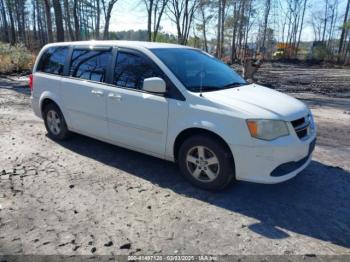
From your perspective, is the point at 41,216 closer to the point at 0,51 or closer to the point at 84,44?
the point at 84,44

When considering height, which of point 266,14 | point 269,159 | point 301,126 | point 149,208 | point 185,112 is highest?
point 266,14

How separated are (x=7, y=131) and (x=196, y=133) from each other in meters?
4.60

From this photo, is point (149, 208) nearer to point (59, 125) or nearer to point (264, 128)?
point (264, 128)

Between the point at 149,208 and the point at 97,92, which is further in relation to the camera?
the point at 97,92

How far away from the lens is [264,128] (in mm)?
3490

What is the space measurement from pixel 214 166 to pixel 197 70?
1463 millimetres

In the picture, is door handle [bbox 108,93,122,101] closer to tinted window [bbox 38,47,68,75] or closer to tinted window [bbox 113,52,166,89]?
tinted window [bbox 113,52,166,89]

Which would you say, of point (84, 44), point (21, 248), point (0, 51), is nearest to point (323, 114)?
point (84, 44)

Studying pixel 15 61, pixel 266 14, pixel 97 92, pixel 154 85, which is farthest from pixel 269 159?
pixel 266 14

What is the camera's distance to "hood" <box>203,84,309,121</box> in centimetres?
358

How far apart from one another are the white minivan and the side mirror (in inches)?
0.4

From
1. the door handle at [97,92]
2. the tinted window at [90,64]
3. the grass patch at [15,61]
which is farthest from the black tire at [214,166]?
the grass patch at [15,61]

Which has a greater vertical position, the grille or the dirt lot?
the grille

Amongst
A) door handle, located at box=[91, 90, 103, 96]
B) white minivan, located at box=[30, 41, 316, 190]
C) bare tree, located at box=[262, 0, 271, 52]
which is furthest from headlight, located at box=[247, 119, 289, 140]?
bare tree, located at box=[262, 0, 271, 52]
